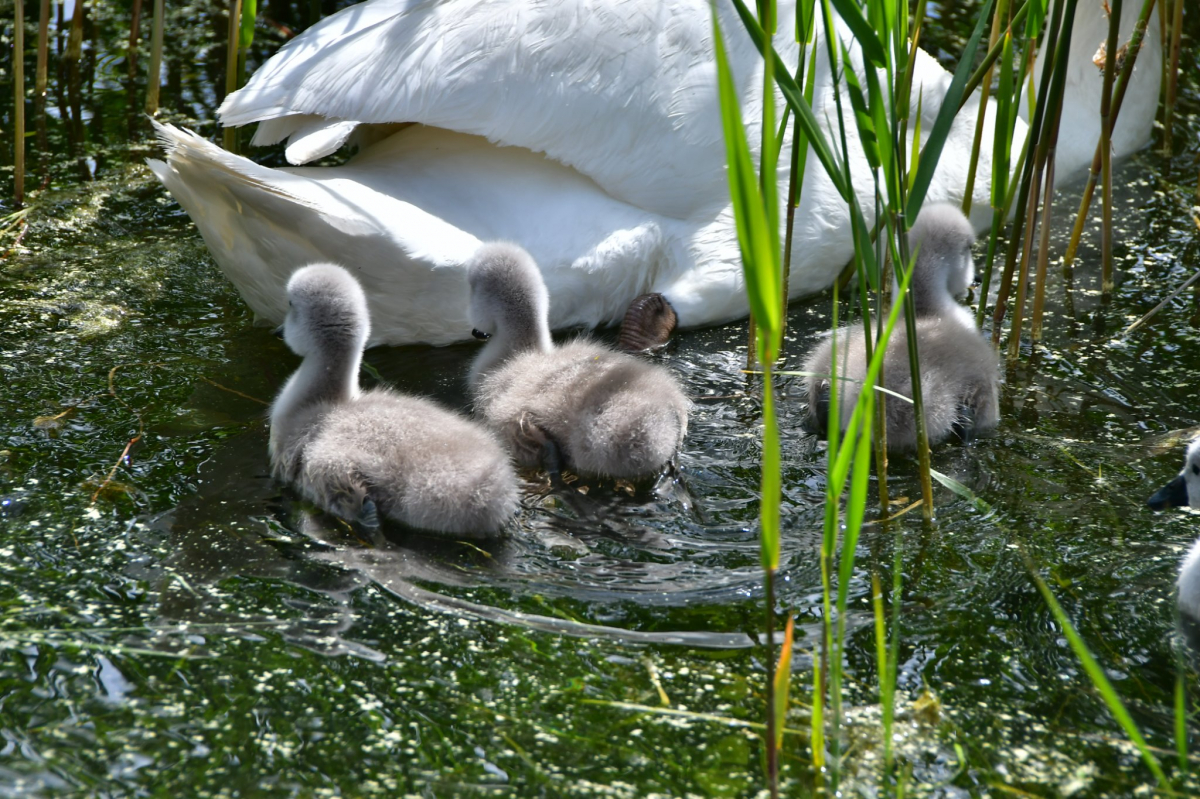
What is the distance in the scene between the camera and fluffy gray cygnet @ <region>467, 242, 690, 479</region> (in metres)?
3.13

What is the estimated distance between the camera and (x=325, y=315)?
10.4 ft

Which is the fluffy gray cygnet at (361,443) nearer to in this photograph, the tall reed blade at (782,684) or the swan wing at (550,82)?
the swan wing at (550,82)

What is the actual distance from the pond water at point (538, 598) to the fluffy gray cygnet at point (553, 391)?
0.10 meters

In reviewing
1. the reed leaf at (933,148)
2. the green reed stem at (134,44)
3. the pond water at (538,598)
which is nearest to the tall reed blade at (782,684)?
the pond water at (538,598)

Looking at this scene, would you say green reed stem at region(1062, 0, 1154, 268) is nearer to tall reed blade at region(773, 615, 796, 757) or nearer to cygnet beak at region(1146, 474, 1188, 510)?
cygnet beak at region(1146, 474, 1188, 510)

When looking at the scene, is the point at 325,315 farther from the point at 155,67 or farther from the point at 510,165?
the point at 155,67

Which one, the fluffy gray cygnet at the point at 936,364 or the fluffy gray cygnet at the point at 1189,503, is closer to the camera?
the fluffy gray cygnet at the point at 1189,503

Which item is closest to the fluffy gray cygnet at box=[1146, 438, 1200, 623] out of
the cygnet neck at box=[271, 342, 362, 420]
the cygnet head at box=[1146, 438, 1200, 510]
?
the cygnet head at box=[1146, 438, 1200, 510]

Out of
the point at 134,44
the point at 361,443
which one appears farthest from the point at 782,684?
the point at 134,44

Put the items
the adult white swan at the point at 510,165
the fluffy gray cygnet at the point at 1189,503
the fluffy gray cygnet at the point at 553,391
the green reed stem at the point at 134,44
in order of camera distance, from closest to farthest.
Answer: the fluffy gray cygnet at the point at 1189,503 < the fluffy gray cygnet at the point at 553,391 < the adult white swan at the point at 510,165 < the green reed stem at the point at 134,44

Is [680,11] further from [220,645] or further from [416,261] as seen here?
[220,645]

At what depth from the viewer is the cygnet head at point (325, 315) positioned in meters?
3.18

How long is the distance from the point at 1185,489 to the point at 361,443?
5.91 feet

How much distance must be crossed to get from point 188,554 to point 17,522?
429mm
